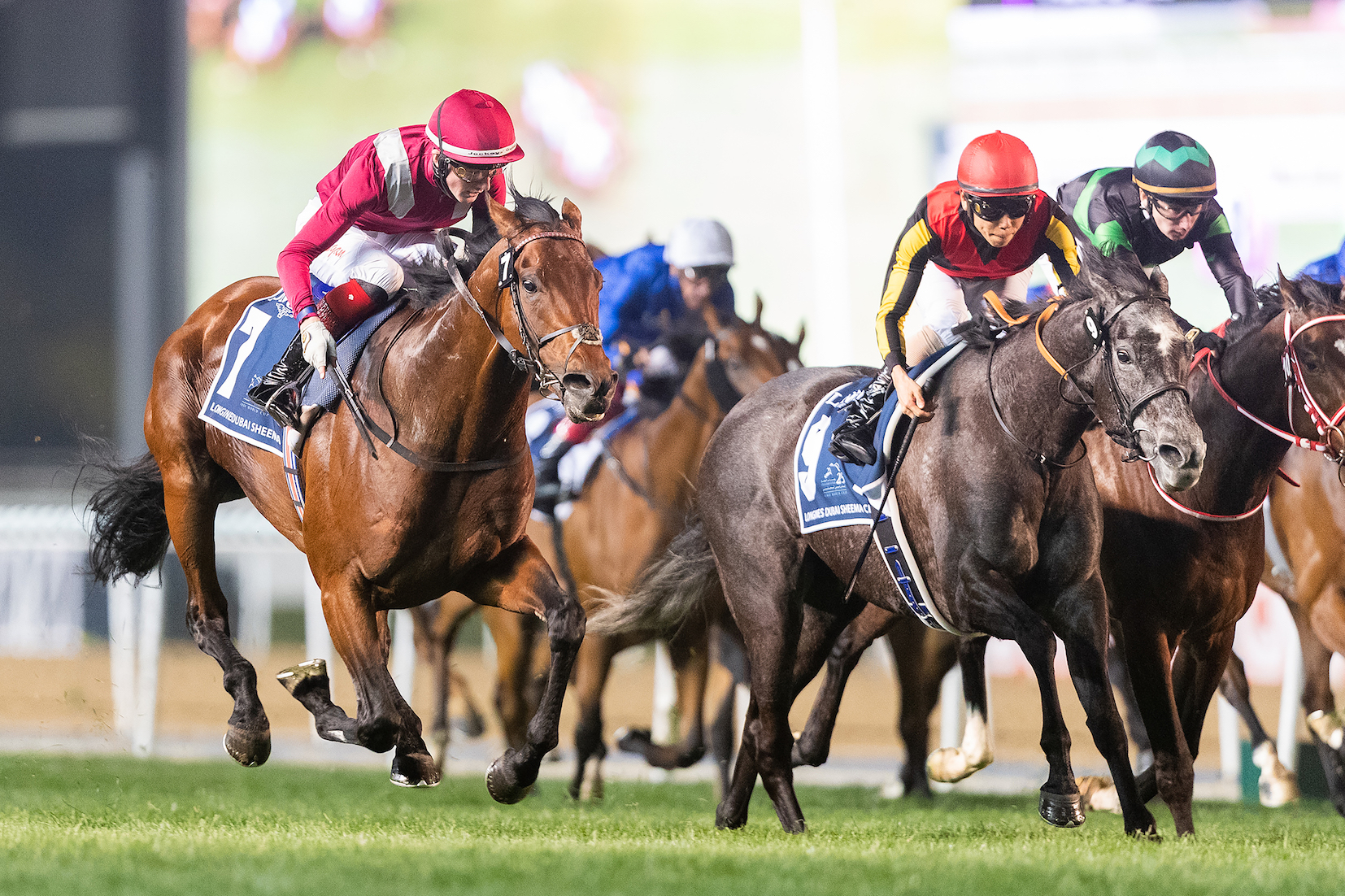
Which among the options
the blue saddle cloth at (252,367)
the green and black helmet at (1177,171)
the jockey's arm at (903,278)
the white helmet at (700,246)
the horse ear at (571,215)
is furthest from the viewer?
the white helmet at (700,246)

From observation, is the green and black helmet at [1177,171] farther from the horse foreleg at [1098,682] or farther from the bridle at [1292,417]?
the horse foreleg at [1098,682]

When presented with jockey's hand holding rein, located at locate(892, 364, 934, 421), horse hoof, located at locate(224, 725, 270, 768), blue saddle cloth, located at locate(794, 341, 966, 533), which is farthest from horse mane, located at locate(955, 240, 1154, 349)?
horse hoof, located at locate(224, 725, 270, 768)

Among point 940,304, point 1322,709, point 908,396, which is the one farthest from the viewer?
point 1322,709

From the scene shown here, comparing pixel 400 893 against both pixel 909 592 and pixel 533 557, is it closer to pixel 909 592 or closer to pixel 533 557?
pixel 533 557

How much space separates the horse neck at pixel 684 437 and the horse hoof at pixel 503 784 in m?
2.16

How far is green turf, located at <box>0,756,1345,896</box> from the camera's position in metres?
3.78

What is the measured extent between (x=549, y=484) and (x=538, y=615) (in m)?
2.31

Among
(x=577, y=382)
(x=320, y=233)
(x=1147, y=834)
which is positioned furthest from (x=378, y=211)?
(x=1147, y=834)

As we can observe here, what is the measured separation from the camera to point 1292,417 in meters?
5.12

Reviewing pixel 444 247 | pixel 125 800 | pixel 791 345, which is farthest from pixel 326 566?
pixel 791 345

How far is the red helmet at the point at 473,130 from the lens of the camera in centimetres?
455

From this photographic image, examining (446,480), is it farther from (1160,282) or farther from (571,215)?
(1160,282)

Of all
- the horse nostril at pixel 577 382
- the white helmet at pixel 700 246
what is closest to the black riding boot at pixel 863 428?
the horse nostril at pixel 577 382

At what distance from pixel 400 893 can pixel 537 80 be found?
1031cm
